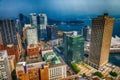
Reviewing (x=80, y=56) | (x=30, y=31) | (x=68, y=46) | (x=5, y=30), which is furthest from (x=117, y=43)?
(x=5, y=30)

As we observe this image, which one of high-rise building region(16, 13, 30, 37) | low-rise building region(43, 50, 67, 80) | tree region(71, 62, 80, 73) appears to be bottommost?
tree region(71, 62, 80, 73)

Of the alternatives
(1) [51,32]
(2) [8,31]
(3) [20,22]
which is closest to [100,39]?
(1) [51,32]

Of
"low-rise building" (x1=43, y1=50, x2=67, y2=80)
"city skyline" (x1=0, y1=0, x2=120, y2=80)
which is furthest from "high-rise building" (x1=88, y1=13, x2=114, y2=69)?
"low-rise building" (x1=43, y1=50, x2=67, y2=80)

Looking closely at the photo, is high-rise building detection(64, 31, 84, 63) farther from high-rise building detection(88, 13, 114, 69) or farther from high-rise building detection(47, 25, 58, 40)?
high-rise building detection(47, 25, 58, 40)

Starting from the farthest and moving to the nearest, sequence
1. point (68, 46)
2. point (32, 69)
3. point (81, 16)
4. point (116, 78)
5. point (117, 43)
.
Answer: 1. point (81, 16)
2. point (117, 43)
3. point (68, 46)
4. point (116, 78)
5. point (32, 69)

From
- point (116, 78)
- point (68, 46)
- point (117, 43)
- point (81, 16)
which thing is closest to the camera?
point (116, 78)

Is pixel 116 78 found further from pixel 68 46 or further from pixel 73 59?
pixel 68 46
